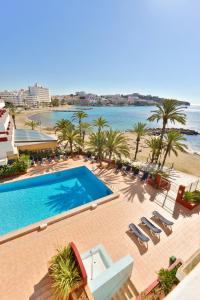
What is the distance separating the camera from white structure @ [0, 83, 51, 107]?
14700cm

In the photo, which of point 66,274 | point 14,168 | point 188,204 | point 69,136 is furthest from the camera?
point 69,136

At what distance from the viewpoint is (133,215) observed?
1188cm

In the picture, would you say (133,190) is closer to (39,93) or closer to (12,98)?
(12,98)

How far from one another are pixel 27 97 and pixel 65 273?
179151mm

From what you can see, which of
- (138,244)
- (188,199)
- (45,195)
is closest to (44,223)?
(45,195)

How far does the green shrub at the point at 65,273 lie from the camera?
5935 mm

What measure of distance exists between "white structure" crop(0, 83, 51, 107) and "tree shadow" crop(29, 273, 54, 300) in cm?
14909

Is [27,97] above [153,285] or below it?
above

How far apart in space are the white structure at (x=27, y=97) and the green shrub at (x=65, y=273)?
149466mm

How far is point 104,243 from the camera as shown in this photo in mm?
9484

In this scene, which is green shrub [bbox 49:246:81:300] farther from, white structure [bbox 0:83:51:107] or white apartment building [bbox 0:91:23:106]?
white apartment building [bbox 0:91:23:106]

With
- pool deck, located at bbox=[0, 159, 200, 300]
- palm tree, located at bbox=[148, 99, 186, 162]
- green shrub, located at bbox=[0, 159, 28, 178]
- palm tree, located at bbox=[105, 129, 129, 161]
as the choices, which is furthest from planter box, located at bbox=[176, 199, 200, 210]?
green shrub, located at bbox=[0, 159, 28, 178]

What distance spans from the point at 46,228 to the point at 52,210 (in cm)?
249

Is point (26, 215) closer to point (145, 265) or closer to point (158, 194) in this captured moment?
point (145, 265)
